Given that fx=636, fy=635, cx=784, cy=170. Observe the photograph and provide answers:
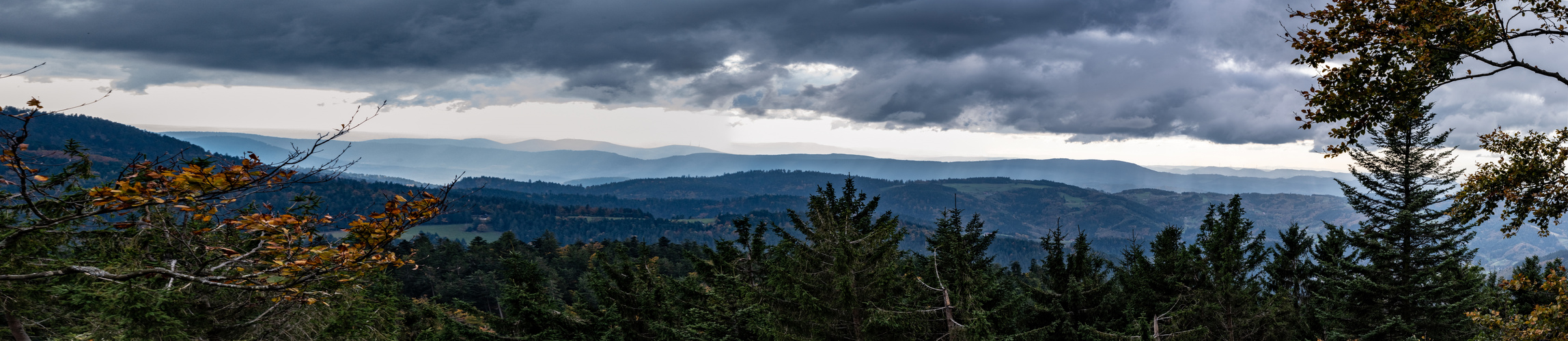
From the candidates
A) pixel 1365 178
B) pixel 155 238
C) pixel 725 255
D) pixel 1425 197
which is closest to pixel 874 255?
pixel 725 255

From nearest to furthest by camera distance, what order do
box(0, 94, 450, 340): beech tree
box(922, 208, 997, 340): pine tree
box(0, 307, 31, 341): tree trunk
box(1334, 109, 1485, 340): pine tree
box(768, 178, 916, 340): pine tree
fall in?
box(0, 94, 450, 340): beech tree, box(0, 307, 31, 341): tree trunk, box(922, 208, 997, 340): pine tree, box(768, 178, 916, 340): pine tree, box(1334, 109, 1485, 340): pine tree

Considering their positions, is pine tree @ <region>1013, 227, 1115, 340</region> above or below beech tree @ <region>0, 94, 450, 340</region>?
below

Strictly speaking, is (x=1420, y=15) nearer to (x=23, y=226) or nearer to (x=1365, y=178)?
(x=23, y=226)

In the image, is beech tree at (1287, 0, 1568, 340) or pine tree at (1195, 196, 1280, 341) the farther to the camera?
pine tree at (1195, 196, 1280, 341)

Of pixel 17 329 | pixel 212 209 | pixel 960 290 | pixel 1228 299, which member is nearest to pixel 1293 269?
pixel 1228 299

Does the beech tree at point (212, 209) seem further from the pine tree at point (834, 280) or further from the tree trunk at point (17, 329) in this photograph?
the pine tree at point (834, 280)

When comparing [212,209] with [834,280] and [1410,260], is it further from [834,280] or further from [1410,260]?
[1410,260]

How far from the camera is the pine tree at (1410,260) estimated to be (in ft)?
65.9

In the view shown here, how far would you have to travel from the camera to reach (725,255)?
24.9m

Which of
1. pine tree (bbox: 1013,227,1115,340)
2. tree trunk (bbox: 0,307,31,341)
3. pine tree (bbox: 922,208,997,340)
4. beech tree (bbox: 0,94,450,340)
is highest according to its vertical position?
beech tree (bbox: 0,94,450,340)

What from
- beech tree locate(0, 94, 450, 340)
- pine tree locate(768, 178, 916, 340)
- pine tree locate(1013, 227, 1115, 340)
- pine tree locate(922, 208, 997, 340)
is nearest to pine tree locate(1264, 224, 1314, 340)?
pine tree locate(1013, 227, 1115, 340)

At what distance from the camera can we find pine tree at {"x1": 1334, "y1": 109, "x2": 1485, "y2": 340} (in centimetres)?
2009

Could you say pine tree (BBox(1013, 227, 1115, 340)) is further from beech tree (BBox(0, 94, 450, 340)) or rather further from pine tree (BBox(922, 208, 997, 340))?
beech tree (BBox(0, 94, 450, 340))

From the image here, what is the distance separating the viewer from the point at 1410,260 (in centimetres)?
2077
